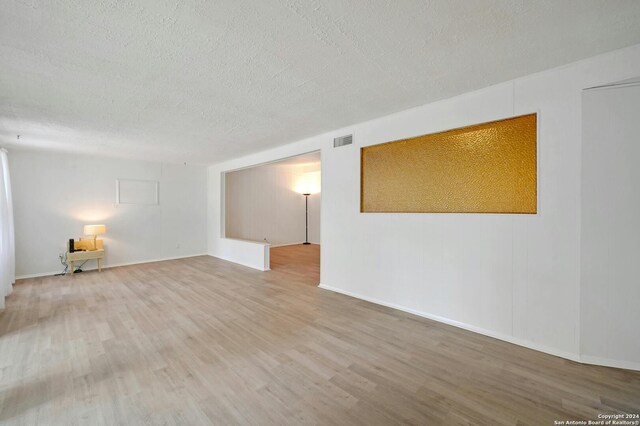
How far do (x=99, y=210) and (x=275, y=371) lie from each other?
6.34m

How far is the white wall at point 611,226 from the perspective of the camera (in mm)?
2156

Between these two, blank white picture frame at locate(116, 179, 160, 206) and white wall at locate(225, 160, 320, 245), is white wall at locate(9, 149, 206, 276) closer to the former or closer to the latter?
blank white picture frame at locate(116, 179, 160, 206)

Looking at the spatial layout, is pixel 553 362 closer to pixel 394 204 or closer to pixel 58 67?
pixel 394 204

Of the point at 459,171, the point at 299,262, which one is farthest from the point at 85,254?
the point at 459,171

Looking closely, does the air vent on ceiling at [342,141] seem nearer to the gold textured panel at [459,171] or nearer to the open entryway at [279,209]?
the gold textured panel at [459,171]

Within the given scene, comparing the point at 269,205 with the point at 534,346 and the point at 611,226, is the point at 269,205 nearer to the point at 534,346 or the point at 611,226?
the point at 534,346

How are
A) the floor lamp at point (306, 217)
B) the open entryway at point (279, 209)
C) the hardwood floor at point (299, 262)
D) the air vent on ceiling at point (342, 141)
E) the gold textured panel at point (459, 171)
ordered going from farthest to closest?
the floor lamp at point (306, 217) < the open entryway at point (279, 209) < the hardwood floor at point (299, 262) < the air vent on ceiling at point (342, 141) < the gold textured panel at point (459, 171)

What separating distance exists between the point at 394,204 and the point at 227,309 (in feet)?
8.83

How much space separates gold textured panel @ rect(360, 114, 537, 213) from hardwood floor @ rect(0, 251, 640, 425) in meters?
1.42

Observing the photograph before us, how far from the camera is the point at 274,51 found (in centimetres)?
206

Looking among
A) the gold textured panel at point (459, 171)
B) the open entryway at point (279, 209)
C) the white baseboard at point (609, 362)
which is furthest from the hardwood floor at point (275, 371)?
the open entryway at point (279, 209)

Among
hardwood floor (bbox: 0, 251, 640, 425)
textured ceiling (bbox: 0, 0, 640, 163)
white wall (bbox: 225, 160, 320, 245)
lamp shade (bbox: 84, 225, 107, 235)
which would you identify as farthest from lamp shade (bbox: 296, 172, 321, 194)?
hardwood floor (bbox: 0, 251, 640, 425)

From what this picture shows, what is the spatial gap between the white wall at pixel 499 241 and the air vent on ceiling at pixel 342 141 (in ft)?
0.39

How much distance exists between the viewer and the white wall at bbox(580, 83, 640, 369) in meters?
2.16
